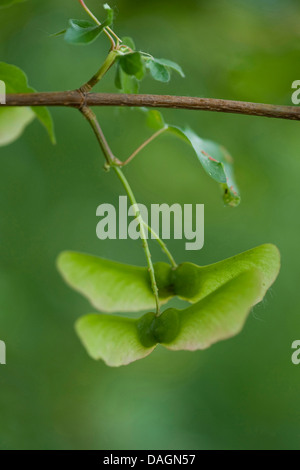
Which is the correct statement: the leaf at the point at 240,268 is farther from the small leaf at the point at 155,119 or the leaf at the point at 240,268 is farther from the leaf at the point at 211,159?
the small leaf at the point at 155,119

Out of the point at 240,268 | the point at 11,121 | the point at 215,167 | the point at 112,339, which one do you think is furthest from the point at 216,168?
Answer: the point at 11,121

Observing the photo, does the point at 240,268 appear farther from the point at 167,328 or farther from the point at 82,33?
the point at 82,33

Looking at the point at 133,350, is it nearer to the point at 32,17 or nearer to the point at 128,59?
the point at 128,59

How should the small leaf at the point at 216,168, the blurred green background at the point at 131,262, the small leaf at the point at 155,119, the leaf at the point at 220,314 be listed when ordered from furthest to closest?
1. the blurred green background at the point at 131,262
2. the small leaf at the point at 155,119
3. the small leaf at the point at 216,168
4. the leaf at the point at 220,314

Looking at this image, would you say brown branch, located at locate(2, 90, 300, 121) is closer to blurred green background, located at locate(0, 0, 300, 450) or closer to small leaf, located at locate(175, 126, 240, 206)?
small leaf, located at locate(175, 126, 240, 206)

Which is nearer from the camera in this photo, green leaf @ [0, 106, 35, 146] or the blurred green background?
green leaf @ [0, 106, 35, 146]

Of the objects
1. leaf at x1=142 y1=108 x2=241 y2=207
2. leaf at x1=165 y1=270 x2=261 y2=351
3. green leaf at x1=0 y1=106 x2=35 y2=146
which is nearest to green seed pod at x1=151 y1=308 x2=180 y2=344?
leaf at x1=165 y1=270 x2=261 y2=351

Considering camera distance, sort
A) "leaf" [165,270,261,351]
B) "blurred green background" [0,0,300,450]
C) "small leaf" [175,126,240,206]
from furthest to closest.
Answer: "blurred green background" [0,0,300,450] → "small leaf" [175,126,240,206] → "leaf" [165,270,261,351]

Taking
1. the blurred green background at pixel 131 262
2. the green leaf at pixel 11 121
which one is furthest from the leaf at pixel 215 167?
the blurred green background at pixel 131 262
